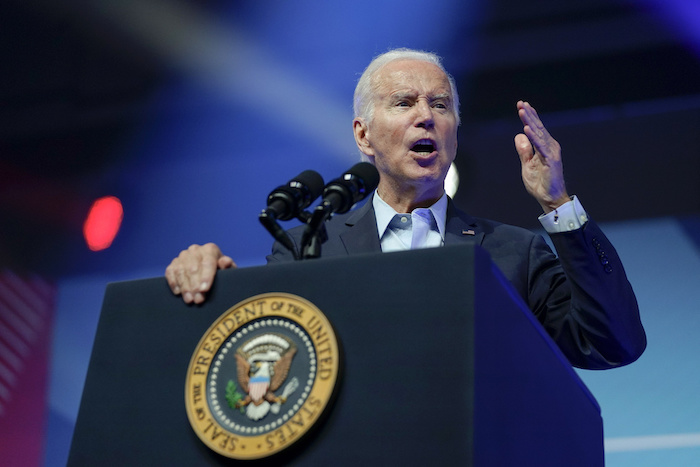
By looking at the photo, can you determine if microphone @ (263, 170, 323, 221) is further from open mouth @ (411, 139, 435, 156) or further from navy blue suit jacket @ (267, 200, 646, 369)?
open mouth @ (411, 139, 435, 156)

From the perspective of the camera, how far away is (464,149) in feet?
11.4

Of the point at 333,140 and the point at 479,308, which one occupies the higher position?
the point at 333,140

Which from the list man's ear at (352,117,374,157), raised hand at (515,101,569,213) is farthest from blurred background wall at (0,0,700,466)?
raised hand at (515,101,569,213)

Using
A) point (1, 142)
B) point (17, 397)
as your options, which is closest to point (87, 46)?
point (1, 142)

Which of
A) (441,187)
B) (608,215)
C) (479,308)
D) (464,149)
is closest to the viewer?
(479,308)

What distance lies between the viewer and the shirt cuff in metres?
1.56

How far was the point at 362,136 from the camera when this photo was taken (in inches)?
95.0

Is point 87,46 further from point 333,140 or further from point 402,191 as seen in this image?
point 402,191

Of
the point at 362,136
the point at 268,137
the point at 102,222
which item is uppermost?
the point at 268,137

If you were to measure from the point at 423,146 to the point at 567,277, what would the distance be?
665mm

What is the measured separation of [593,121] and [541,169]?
178 centimetres

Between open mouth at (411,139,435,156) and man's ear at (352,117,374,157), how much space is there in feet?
0.70

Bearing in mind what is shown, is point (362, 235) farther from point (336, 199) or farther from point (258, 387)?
point (258, 387)

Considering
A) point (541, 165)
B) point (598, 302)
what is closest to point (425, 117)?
point (541, 165)
